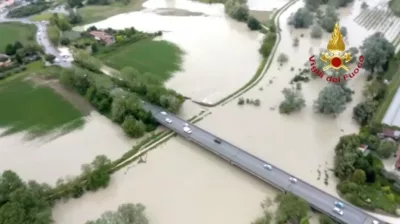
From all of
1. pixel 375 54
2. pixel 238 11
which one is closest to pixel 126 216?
pixel 375 54

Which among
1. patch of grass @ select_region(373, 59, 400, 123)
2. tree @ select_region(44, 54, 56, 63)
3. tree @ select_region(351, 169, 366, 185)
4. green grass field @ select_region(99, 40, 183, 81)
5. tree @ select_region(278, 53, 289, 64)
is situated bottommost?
tree @ select_region(44, 54, 56, 63)

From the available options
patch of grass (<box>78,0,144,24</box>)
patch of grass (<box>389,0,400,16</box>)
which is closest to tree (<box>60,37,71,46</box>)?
patch of grass (<box>78,0,144,24</box>)

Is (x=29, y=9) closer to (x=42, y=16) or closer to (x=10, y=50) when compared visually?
(x=42, y=16)

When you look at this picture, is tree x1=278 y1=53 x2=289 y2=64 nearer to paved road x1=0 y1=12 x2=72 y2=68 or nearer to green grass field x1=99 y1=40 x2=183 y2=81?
green grass field x1=99 y1=40 x2=183 y2=81

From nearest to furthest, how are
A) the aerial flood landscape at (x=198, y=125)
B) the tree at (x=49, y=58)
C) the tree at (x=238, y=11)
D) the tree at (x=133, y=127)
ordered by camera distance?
the aerial flood landscape at (x=198, y=125) → the tree at (x=133, y=127) → the tree at (x=49, y=58) → the tree at (x=238, y=11)

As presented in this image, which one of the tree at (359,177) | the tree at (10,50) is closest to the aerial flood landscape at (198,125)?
the tree at (359,177)

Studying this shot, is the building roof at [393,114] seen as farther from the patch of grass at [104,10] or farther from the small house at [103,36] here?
the patch of grass at [104,10]
